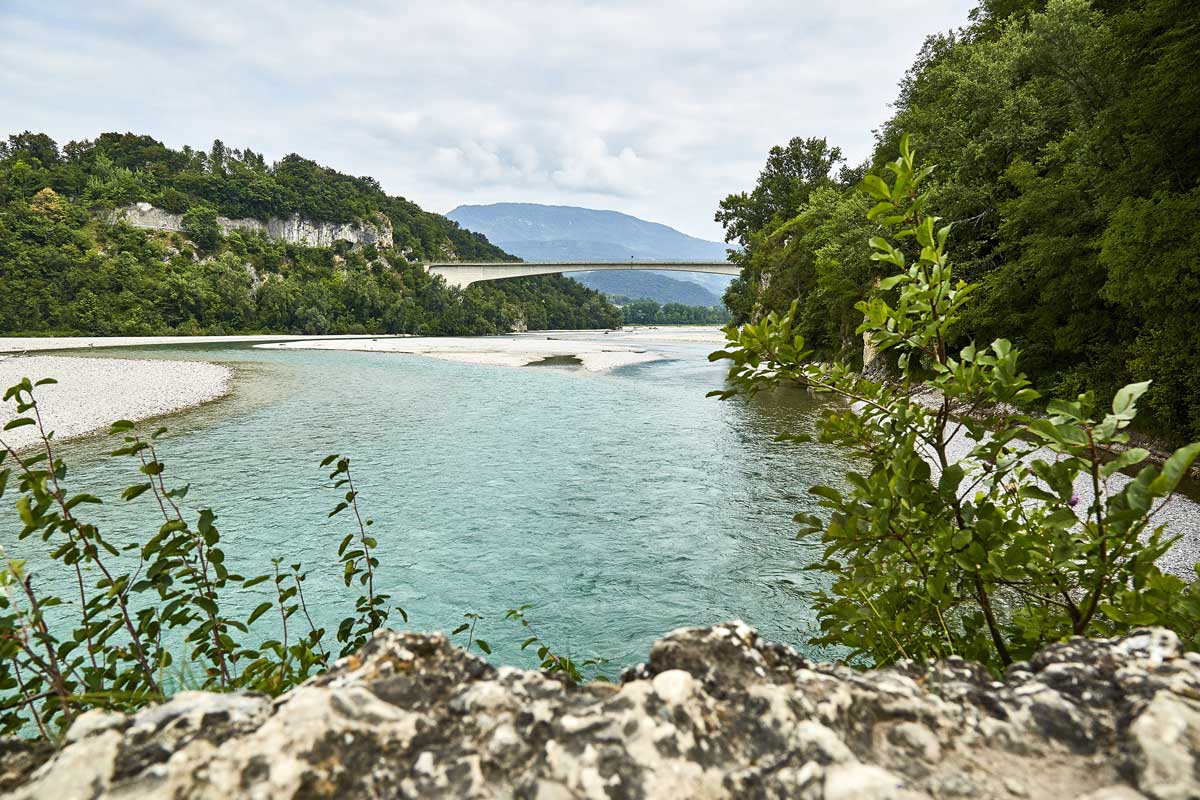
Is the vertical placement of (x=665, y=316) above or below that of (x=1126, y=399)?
above

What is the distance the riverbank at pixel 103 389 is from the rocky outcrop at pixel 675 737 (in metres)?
13.1

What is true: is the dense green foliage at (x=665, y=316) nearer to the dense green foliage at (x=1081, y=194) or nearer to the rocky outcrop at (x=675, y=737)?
the dense green foliage at (x=1081, y=194)

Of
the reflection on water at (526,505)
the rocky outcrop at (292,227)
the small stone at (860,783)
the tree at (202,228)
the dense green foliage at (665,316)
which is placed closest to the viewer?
the small stone at (860,783)

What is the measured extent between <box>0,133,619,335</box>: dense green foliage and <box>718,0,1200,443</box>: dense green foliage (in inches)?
2877

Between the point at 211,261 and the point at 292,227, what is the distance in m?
28.0

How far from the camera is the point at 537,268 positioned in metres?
85.5

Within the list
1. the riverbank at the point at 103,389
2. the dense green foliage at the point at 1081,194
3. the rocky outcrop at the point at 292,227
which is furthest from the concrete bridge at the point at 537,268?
the riverbank at the point at 103,389

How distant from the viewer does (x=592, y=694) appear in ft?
3.34

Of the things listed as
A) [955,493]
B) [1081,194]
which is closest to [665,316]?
[1081,194]

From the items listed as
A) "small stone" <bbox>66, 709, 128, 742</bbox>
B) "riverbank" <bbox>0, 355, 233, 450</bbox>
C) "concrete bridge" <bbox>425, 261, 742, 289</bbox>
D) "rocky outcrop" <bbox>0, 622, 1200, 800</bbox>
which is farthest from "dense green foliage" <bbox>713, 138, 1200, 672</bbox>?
"concrete bridge" <bbox>425, 261, 742, 289</bbox>

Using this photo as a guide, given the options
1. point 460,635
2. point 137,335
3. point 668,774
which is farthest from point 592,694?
point 137,335

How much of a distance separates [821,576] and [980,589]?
5678 millimetres

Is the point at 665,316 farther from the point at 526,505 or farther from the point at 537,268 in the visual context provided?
the point at 526,505

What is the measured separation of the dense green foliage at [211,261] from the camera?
213 feet
